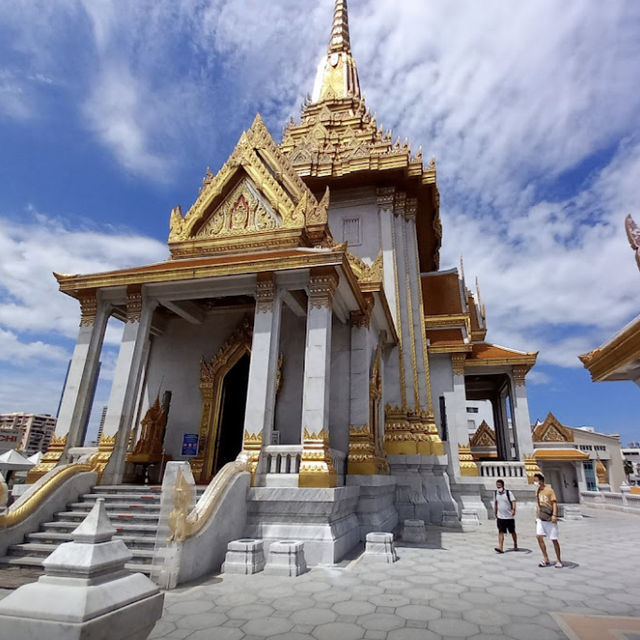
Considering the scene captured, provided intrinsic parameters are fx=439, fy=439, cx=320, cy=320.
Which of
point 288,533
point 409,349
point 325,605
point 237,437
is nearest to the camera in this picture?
point 325,605

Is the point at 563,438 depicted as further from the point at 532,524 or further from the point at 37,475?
the point at 37,475

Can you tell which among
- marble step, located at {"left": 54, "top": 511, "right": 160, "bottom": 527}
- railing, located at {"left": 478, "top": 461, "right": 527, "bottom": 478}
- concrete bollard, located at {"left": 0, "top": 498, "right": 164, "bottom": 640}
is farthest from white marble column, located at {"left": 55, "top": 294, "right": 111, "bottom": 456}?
railing, located at {"left": 478, "top": 461, "right": 527, "bottom": 478}

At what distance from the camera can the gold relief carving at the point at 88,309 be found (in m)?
9.72

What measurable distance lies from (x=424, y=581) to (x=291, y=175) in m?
9.91

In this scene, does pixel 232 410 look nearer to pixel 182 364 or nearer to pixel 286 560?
pixel 182 364

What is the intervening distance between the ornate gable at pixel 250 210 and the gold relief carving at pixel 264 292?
8.18 feet

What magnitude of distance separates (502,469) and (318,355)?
405 inches

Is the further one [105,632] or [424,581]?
[424,581]

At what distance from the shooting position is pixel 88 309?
32.1ft

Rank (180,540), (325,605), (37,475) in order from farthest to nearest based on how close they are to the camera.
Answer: (37,475) < (180,540) < (325,605)

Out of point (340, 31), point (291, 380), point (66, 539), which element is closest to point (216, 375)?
point (291, 380)

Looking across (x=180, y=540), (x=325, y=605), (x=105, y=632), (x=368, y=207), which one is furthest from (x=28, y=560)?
Answer: (x=368, y=207)

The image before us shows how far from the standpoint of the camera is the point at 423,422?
13164mm

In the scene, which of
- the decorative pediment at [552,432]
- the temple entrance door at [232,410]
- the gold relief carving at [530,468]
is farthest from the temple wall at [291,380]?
the decorative pediment at [552,432]
